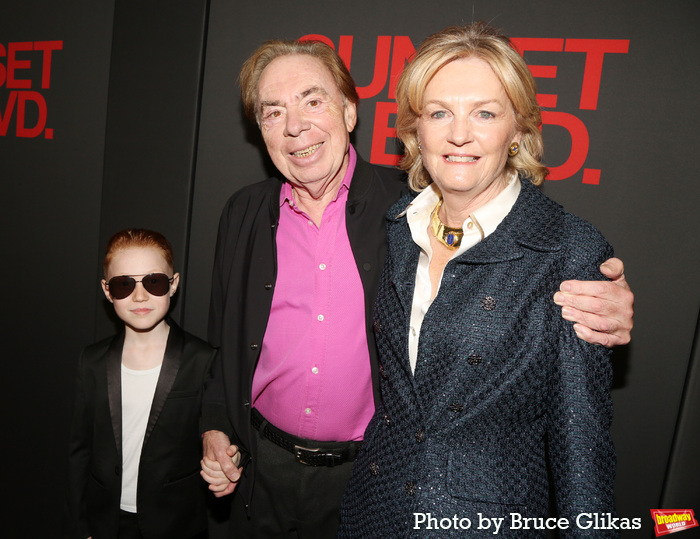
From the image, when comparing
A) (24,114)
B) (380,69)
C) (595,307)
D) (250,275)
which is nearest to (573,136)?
(380,69)

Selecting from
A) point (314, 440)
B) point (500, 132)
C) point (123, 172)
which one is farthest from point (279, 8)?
point (314, 440)

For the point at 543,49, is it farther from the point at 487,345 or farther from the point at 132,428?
the point at 132,428

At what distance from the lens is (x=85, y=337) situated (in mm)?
3201

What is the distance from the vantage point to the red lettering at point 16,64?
10.4 ft

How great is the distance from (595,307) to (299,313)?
113 centimetres

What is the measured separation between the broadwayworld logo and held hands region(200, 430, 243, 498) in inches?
73.7

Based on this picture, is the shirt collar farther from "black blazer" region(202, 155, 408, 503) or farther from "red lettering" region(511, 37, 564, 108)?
"red lettering" region(511, 37, 564, 108)

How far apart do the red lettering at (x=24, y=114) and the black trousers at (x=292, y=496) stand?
2.50 meters

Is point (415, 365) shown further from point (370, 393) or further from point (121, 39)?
point (121, 39)

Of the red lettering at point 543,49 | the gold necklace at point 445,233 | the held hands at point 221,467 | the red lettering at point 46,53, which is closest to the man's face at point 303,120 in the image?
the gold necklace at point 445,233

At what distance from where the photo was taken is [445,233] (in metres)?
1.75

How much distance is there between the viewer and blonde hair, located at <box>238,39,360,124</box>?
2.12m

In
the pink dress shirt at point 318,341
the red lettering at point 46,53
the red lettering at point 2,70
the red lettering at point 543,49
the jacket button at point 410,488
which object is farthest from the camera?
the red lettering at point 2,70

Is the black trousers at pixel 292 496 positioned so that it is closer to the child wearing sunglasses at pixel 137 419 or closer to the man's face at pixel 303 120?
the child wearing sunglasses at pixel 137 419
